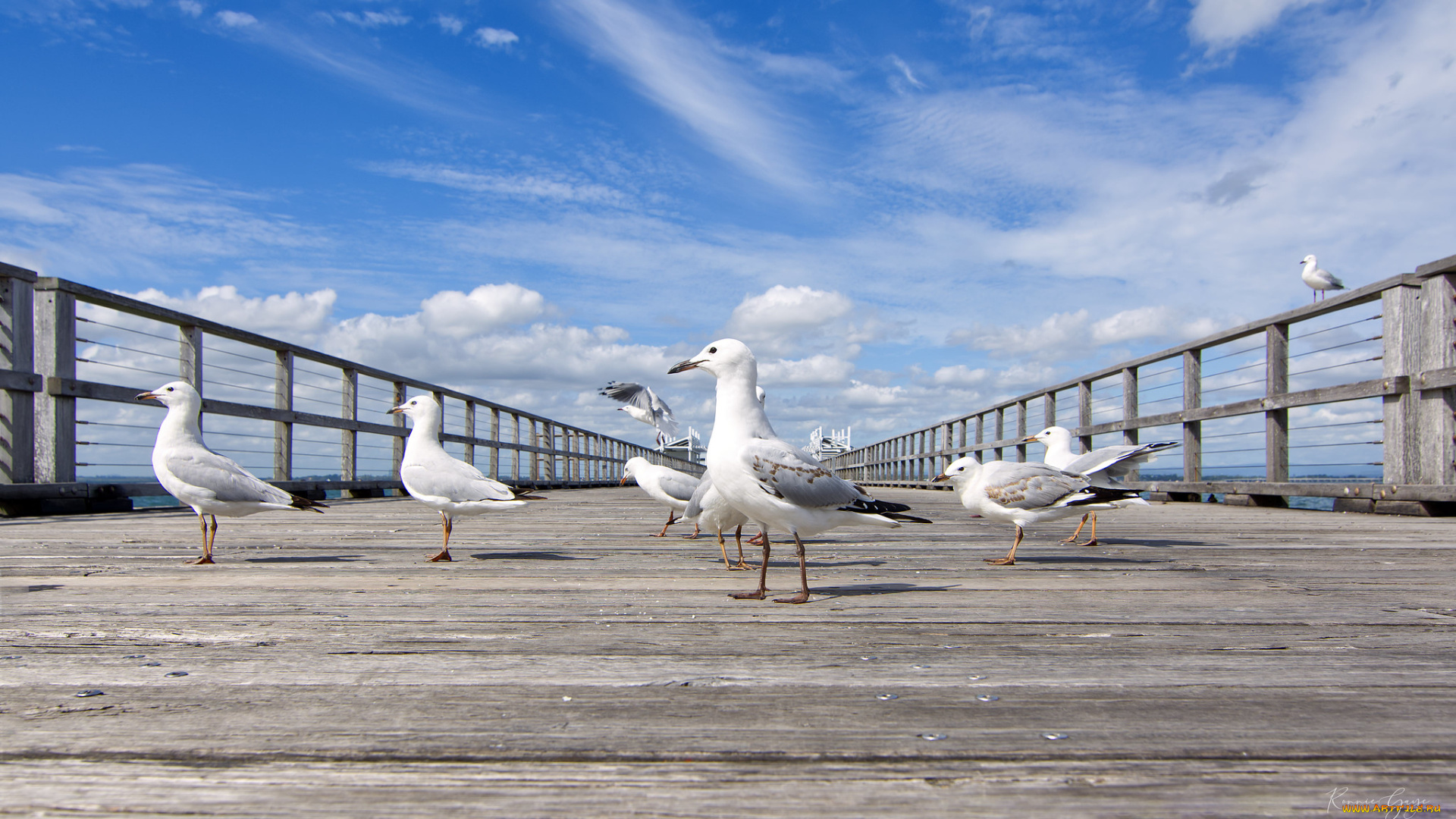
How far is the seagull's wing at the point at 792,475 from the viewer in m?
2.47

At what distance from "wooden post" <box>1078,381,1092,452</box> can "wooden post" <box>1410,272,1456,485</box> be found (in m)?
4.13

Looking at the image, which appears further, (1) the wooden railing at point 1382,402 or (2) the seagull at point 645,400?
(2) the seagull at point 645,400

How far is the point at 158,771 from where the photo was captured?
984mm


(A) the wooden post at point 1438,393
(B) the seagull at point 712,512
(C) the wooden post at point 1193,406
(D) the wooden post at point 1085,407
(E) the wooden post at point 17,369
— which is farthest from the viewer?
(D) the wooden post at point 1085,407

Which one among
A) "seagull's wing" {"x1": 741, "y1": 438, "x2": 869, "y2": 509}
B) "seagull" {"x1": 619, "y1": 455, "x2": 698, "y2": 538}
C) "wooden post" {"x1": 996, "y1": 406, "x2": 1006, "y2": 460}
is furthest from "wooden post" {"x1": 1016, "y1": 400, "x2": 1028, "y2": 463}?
"seagull's wing" {"x1": 741, "y1": 438, "x2": 869, "y2": 509}

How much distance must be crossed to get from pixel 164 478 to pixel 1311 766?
168 inches

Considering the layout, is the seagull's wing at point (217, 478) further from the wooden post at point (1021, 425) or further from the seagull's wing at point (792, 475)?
the wooden post at point (1021, 425)

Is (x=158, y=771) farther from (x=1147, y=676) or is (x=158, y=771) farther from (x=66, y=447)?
(x=66, y=447)

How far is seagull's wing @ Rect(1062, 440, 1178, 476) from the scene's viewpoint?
15.7 ft

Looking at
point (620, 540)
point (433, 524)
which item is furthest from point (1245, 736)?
point (433, 524)

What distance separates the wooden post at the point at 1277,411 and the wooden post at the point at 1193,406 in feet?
3.00

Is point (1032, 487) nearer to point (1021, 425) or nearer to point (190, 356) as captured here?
point (190, 356)

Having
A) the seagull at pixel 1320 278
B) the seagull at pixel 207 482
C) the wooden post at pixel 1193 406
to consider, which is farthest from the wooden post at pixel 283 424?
the seagull at pixel 1320 278

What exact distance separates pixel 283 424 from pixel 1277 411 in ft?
28.8
